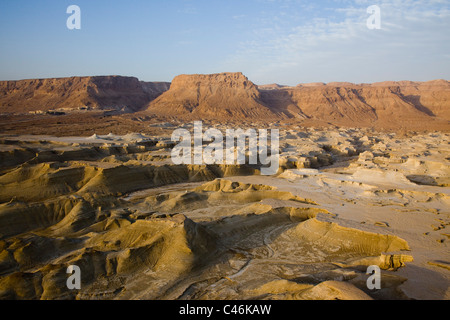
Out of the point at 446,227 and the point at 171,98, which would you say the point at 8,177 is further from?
the point at 171,98

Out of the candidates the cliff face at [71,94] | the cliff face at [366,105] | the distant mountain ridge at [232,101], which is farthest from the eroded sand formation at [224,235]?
the cliff face at [71,94]

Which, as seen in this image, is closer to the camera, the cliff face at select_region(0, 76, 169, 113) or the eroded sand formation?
the eroded sand formation

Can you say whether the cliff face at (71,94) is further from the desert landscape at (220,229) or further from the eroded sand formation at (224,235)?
the eroded sand formation at (224,235)

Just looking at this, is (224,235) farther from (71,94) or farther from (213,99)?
(71,94)

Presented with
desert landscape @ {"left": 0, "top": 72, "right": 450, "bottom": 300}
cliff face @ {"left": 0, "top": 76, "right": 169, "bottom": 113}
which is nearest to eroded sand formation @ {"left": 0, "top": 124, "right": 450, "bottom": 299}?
desert landscape @ {"left": 0, "top": 72, "right": 450, "bottom": 300}

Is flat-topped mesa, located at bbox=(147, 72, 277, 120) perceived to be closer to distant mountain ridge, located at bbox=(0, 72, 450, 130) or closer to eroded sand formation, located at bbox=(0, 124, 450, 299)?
distant mountain ridge, located at bbox=(0, 72, 450, 130)

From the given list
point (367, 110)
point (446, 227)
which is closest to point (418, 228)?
point (446, 227)
